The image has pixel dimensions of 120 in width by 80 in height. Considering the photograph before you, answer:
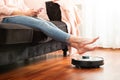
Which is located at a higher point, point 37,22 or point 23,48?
point 37,22

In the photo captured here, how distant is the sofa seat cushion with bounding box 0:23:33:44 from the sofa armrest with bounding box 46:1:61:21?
1014 millimetres

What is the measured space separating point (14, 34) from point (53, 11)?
4.07 ft

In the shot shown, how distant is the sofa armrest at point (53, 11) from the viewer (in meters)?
2.79

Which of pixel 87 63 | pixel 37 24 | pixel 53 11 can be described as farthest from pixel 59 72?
pixel 53 11

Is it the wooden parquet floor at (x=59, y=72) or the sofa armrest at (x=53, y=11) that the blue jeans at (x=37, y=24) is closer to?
the wooden parquet floor at (x=59, y=72)

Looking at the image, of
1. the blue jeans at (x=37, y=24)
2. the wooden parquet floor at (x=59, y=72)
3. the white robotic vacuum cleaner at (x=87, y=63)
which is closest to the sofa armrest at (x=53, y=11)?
the wooden parquet floor at (x=59, y=72)

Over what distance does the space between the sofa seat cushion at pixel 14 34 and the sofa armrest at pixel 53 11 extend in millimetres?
1014

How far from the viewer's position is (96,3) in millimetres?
3613

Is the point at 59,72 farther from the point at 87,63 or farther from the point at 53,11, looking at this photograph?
the point at 53,11

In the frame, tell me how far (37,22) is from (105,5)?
1907 mm

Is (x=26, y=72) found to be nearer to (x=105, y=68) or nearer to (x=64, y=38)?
(x=64, y=38)

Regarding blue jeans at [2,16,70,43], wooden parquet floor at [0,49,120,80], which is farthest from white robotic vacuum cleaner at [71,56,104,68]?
blue jeans at [2,16,70,43]

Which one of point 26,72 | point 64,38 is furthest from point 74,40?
point 26,72

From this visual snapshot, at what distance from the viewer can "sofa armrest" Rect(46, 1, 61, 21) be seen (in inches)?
110
